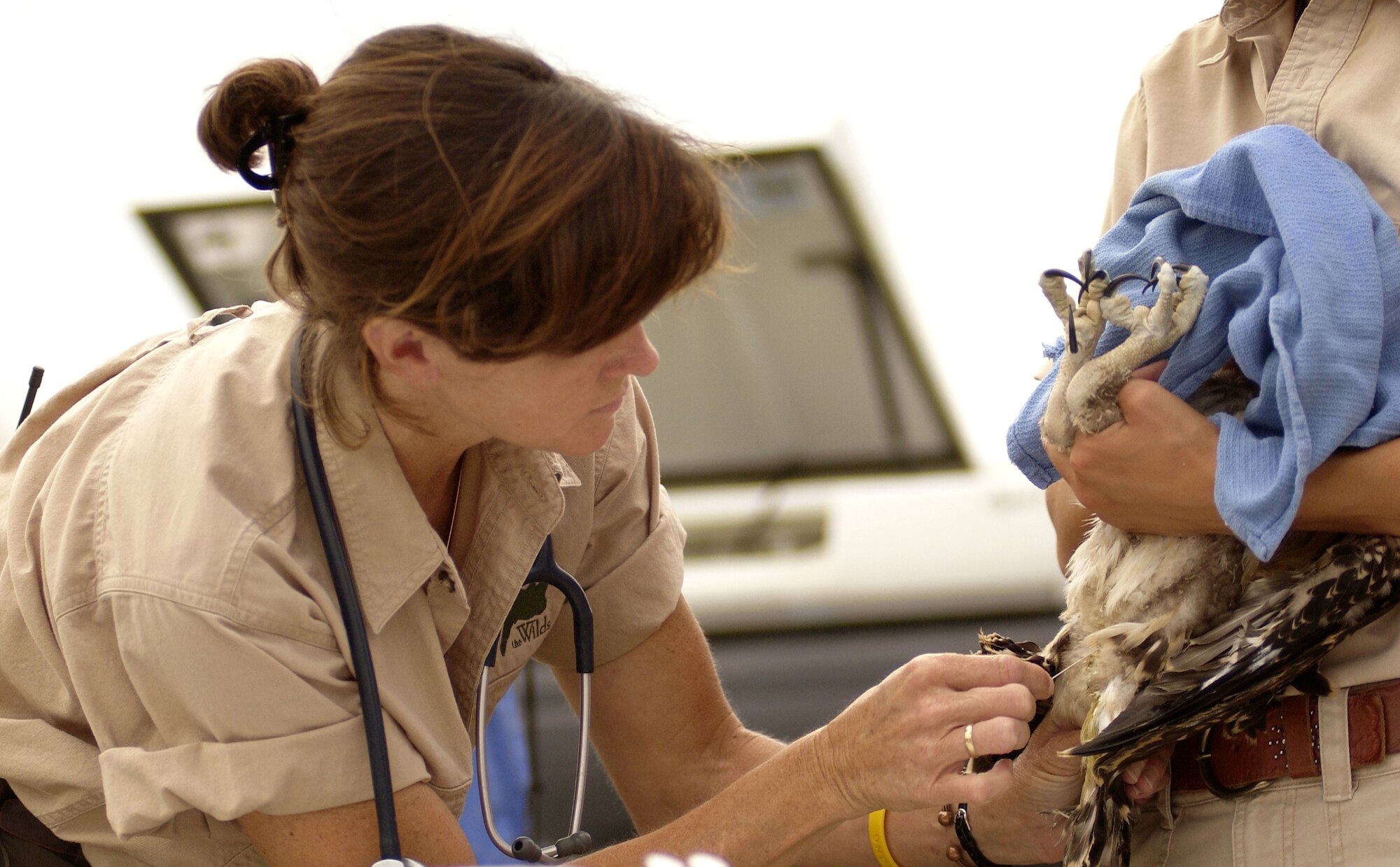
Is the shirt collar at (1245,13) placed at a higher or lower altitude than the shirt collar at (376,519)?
higher

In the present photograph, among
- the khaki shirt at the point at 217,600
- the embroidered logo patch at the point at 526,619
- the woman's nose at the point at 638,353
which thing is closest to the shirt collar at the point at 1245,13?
the woman's nose at the point at 638,353

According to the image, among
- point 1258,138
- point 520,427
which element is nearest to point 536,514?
point 520,427

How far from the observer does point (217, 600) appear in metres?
1.16

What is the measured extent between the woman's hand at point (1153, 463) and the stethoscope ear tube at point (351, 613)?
2.37ft

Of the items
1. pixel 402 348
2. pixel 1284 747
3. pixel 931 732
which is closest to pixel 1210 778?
pixel 1284 747

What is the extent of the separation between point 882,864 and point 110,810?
0.89m

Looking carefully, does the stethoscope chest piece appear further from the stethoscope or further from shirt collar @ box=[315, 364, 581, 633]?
shirt collar @ box=[315, 364, 581, 633]

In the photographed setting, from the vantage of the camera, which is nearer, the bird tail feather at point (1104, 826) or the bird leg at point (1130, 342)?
the bird leg at point (1130, 342)

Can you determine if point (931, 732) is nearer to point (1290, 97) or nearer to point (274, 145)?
point (1290, 97)

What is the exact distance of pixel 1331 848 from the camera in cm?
113

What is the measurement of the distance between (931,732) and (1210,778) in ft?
0.90

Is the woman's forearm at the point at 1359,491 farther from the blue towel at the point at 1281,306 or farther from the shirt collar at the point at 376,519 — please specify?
the shirt collar at the point at 376,519

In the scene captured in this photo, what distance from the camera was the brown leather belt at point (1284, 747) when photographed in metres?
1.11

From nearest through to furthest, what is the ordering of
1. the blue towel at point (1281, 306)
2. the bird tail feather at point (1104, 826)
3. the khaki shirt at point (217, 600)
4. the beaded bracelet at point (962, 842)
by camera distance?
1. the blue towel at point (1281, 306)
2. the khaki shirt at point (217, 600)
3. the bird tail feather at point (1104, 826)
4. the beaded bracelet at point (962, 842)
